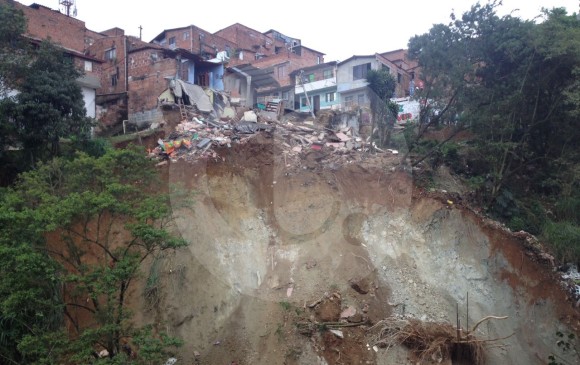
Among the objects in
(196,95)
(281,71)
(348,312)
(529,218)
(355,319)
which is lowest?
(355,319)

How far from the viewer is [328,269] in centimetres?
1436

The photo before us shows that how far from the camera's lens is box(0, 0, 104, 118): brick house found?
965 inches

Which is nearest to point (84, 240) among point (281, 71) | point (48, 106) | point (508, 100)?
point (48, 106)

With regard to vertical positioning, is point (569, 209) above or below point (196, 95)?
below

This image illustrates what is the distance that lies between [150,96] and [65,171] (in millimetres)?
14004

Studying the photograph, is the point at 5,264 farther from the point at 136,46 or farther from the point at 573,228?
the point at 136,46

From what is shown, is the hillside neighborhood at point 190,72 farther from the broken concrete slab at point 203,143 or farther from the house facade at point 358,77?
the broken concrete slab at point 203,143

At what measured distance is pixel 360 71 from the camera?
98.8 feet

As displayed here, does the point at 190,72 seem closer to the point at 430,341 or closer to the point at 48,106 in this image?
the point at 48,106

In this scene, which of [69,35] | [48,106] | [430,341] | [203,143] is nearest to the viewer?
[430,341]

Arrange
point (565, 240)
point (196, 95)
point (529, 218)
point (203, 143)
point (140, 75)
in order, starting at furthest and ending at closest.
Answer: point (140, 75)
point (196, 95)
point (203, 143)
point (529, 218)
point (565, 240)

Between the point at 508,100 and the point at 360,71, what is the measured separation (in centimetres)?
1417

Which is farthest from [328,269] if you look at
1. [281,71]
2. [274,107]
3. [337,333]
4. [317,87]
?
[281,71]

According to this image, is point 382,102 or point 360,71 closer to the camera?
point 382,102
